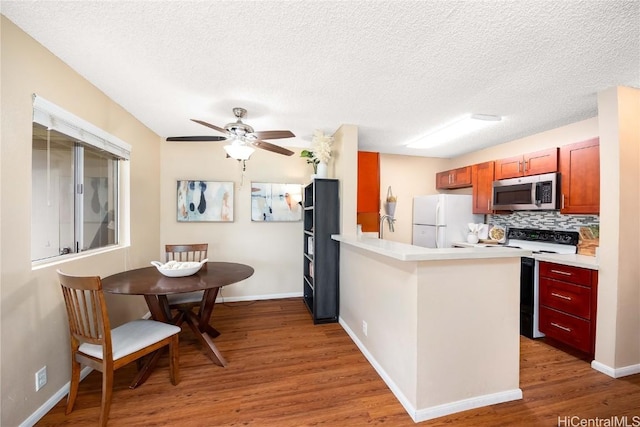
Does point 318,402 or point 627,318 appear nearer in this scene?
point 318,402

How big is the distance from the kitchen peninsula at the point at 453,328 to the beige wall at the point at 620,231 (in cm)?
99

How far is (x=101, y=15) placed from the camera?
1.36 m

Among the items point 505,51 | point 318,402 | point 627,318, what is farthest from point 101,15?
point 627,318

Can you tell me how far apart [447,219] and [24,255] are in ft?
13.9

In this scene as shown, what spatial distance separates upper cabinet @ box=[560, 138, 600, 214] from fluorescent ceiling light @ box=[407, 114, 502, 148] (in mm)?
800

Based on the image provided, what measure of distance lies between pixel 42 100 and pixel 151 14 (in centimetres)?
98

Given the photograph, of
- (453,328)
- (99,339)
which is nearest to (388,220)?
(453,328)

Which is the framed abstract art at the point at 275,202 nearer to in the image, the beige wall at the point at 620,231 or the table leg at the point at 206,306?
the table leg at the point at 206,306

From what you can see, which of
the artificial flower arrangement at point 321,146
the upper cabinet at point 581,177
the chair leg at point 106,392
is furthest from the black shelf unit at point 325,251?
the upper cabinet at point 581,177

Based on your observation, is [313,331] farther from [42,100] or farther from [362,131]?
[42,100]

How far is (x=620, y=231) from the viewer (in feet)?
6.66

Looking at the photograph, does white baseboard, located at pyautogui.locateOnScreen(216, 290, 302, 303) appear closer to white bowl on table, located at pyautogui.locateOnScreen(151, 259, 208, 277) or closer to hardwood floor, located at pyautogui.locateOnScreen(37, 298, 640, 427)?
hardwood floor, located at pyautogui.locateOnScreen(37, 298, 640, 427)

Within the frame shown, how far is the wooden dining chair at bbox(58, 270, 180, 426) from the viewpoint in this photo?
1505 mm

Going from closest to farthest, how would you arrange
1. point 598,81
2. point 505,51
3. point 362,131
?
point 505,51 → point 598,81 → point 362,131
